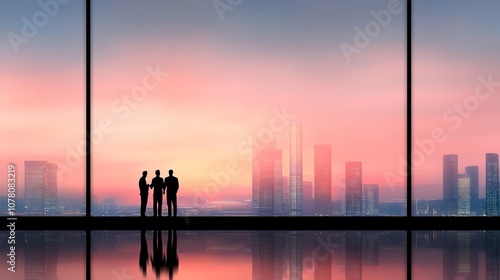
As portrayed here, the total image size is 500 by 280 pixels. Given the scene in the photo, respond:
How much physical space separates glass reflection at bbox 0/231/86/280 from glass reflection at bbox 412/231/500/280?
321 cm

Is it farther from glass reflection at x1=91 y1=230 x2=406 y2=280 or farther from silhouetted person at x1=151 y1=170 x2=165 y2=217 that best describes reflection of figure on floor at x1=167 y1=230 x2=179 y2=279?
silhouetted person at x1=151 y1=170 x2=165 y2=217

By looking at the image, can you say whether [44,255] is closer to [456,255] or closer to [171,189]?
[171,189]

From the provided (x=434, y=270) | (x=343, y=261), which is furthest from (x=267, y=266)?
(x=434, y=270)

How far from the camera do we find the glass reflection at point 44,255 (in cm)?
664

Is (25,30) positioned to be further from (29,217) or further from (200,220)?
(200,220)

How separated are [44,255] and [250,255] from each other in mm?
Result: 2298

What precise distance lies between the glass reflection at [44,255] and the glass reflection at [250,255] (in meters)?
0.23

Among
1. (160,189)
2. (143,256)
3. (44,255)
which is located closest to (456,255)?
(143,256)

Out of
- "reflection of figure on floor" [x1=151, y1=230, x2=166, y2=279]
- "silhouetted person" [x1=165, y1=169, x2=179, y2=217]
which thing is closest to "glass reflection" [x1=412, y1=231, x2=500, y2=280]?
"reflection of figure on floor" [x1=151, y1=230, x2=166, y2=279]

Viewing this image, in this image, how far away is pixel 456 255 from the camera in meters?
8.29

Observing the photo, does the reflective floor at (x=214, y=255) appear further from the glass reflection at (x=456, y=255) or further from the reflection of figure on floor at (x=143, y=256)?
→ the glass reflection at (x=456, y=255)

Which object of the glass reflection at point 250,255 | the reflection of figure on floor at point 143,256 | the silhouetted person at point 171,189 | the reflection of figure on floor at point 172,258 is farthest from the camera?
the silhouetted person at point 171,189

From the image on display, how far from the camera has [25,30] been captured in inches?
507

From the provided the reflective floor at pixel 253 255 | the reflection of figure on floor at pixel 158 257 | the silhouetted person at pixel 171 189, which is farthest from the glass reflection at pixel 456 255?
the silhouetted person at pixel 171 189
